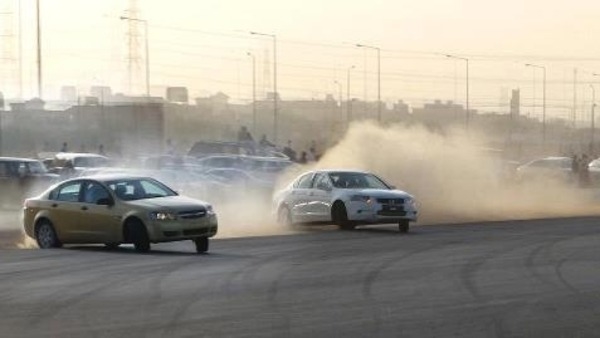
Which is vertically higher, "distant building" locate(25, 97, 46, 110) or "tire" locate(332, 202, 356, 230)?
"distant building" locate(25, 97, 46, 110)

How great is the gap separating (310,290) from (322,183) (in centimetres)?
1570

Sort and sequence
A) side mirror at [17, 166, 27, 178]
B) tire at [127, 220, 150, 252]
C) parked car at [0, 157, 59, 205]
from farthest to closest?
side mirror at [17, 166, 27, 178]
parked car at [0, 157, 59, 205]
tire at [127, 220, 150, 252]

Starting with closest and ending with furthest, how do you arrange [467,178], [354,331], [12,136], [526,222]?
[354,331]
[526,222]
[467,178]
[12,136]

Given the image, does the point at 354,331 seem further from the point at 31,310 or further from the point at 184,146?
the point at 184,146

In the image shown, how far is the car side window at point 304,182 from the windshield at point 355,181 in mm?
594

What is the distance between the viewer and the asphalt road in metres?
12.4

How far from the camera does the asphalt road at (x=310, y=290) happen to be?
12367 millimetres

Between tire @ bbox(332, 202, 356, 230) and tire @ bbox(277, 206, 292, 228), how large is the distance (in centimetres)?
163

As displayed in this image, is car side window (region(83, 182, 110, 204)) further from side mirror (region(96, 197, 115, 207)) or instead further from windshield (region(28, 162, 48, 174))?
windshield (region(28, 162, 48, 174))

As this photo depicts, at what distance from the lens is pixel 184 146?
88562 millimetres

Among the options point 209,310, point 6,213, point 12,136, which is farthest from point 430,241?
point 12,136

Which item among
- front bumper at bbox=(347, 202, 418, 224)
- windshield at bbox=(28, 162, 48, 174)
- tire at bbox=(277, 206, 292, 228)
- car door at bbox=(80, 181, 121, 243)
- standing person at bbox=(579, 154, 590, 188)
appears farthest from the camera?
standing person at bbox=(579, 154, 590, 188)

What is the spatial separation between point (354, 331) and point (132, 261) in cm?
917

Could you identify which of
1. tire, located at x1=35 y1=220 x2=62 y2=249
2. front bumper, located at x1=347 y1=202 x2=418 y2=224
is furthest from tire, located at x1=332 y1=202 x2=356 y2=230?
tire, located at x1=35 y1=220 x2=62 y2=249
